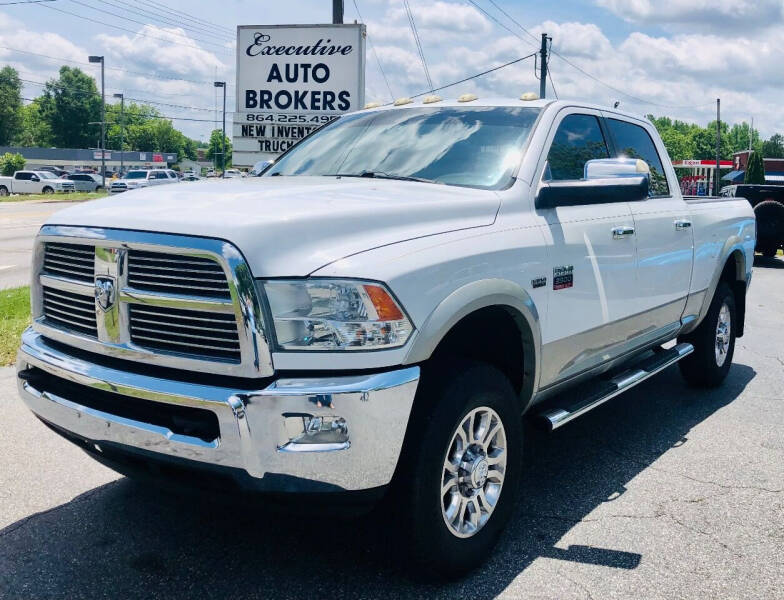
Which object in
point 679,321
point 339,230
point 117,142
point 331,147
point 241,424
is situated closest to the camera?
point 241,424

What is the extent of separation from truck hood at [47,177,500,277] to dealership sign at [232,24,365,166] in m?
9.86

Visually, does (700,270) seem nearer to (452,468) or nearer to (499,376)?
(499,376)

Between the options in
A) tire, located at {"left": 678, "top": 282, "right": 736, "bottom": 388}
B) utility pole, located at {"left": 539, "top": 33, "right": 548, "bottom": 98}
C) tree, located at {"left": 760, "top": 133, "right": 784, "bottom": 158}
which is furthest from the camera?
tree, located at {"left": 760, "top": 133, "right": 784, "bottom": 158}

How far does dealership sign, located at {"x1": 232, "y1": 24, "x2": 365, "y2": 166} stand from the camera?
13.3 metres

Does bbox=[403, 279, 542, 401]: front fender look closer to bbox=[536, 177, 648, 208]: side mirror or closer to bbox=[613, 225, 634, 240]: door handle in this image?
bbox=[536, 177, 648, 208]: side mirror

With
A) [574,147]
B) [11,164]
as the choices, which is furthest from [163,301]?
[11,164]

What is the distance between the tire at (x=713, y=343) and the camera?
620cm

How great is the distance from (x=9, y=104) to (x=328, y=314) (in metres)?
118

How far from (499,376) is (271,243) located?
1162mm

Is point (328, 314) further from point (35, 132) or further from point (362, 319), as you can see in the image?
point (35, 132)

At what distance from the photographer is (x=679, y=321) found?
18.1 ft

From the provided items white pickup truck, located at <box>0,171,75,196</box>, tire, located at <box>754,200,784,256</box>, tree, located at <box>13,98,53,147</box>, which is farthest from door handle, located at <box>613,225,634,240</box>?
tree, located at <box>13,98,53,147</box>

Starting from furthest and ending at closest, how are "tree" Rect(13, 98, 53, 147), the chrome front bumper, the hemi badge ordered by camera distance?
"tree" Rect(13, 98, 53, 147), the hemi badge, the chrome front bumper

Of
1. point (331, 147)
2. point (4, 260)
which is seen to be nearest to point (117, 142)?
point (4, 260)
